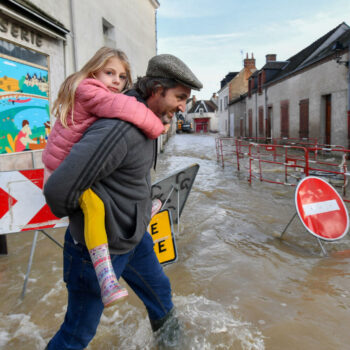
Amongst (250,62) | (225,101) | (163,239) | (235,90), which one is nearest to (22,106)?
(163,239)

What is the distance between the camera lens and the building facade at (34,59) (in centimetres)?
660

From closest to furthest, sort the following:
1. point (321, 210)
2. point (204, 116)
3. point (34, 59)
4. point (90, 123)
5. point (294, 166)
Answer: point (90, 123) → point (321, 210) → point (34, 59) → point (294, 166) → point (204, 116)

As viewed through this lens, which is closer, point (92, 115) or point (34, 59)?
point (92, 115)

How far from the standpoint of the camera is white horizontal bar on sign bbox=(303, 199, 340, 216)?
446 cm

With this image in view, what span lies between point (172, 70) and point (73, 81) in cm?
50

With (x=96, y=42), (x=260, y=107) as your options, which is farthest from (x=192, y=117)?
(x=96, y=42)

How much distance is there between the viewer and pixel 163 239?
142 inches

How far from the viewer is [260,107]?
99.3ft

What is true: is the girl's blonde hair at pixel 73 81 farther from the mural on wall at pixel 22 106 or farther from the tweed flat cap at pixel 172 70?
the mural on wall at pixel 22 106

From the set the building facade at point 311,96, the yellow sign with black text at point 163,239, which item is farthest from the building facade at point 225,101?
the yellow sign with black text at point 163,239

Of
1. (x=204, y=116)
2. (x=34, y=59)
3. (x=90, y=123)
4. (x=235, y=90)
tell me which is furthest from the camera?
(x=204, y=116)

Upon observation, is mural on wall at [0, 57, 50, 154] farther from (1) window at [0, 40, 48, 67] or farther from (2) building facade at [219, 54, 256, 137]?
(2) building facade at [219, 54, 256, 137]

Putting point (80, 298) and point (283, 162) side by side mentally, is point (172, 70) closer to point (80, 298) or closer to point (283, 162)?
point (80, 298)

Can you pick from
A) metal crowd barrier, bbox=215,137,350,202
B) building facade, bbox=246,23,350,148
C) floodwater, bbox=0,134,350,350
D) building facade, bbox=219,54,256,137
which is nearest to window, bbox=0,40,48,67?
floodwater, bbox=0,134,350,350
